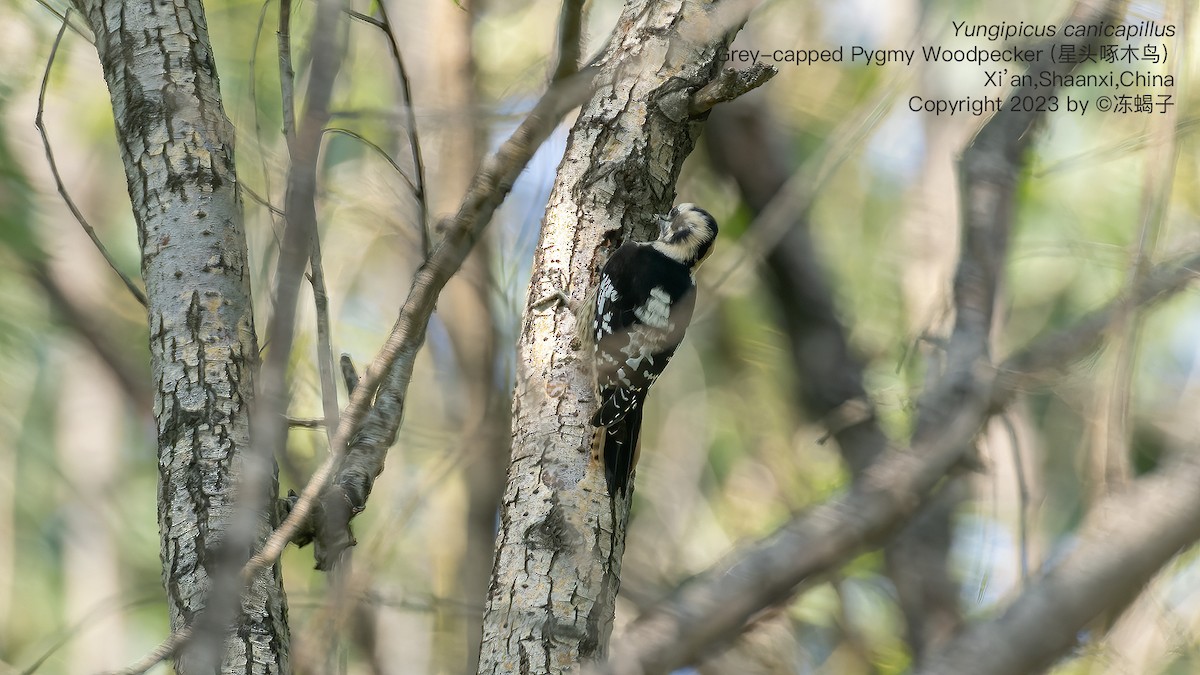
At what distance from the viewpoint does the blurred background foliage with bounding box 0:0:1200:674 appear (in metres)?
5.12

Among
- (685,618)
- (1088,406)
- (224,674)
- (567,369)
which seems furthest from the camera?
(567,369)

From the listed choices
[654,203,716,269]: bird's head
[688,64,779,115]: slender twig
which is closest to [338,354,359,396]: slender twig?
[688,64,779,115]: slender twig

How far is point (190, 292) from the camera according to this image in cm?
268

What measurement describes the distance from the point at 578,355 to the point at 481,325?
2176 millimetres

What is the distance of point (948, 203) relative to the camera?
5.70m

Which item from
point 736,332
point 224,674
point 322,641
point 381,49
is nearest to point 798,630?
point 736,332

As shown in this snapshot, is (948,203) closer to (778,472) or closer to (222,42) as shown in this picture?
(778,472)

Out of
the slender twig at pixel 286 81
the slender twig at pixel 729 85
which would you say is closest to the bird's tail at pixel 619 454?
the slender twig at pixel 729 85

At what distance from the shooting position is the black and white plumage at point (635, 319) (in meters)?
3.39

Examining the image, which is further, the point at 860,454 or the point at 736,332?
the point at 736,332

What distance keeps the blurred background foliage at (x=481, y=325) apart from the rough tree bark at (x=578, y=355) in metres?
0.64

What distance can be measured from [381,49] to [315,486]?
5093 millimetres

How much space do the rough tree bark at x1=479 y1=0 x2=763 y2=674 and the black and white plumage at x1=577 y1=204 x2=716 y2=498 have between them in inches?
3.4

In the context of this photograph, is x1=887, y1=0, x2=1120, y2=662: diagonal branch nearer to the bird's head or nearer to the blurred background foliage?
the bird's head
